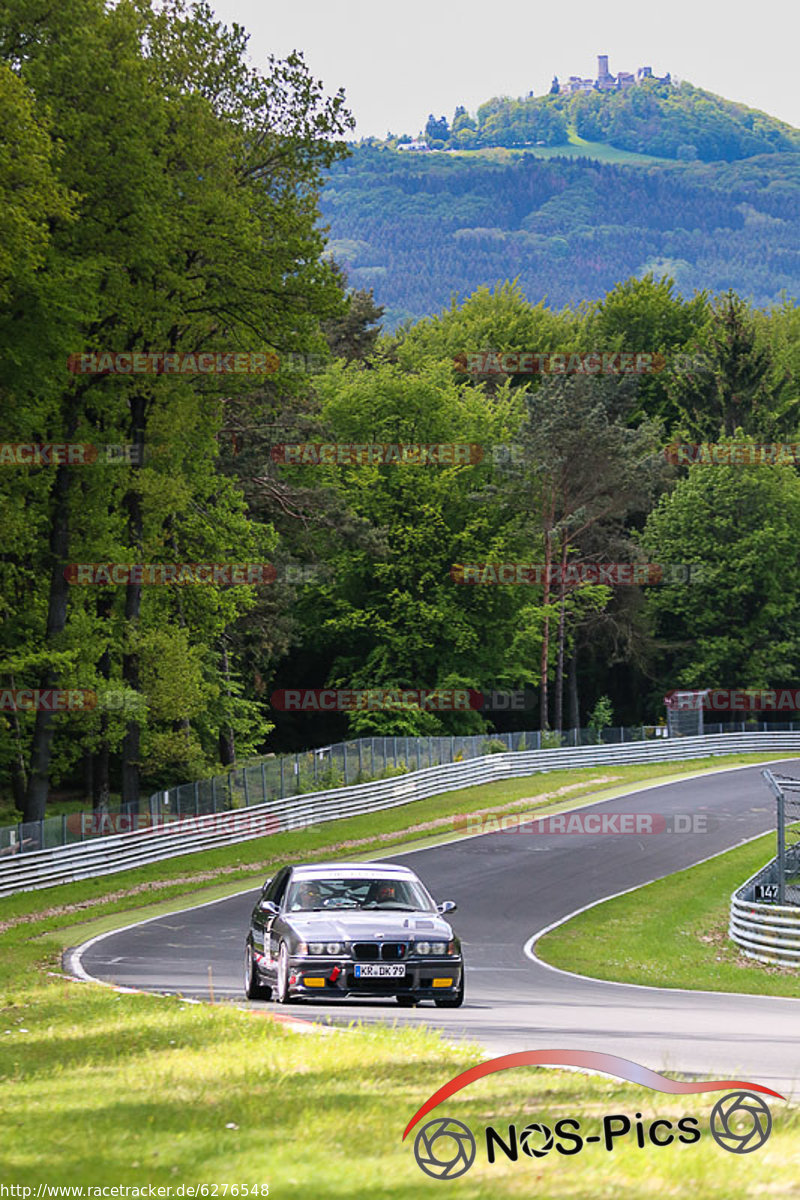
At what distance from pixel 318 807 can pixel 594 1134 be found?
37.3 meters

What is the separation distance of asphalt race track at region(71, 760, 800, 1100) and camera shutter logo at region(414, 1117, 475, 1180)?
8.71 ft

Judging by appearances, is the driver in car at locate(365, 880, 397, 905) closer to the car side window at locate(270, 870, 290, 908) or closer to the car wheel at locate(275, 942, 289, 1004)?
the car side window at locate(270, 870, 290, 908)

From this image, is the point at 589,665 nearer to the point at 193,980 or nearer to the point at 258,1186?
the point at 193,980

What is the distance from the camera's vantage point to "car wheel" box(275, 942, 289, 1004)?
45.7 ft

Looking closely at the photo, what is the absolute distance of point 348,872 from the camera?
15484mm

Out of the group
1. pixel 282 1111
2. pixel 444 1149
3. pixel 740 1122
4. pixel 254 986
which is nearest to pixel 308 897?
pixel 254 986

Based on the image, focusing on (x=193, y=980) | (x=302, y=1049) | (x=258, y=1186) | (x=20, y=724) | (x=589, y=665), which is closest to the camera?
(x=258, y=1186)

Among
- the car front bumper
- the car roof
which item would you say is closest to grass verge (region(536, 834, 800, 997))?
the car roof

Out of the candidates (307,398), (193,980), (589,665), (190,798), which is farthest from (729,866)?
(589,665)

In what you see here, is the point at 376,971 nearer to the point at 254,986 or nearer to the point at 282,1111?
the point at 254,986

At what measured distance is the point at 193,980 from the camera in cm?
1812

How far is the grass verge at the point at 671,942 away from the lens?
70.5 ft

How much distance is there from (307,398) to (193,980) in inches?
1513
